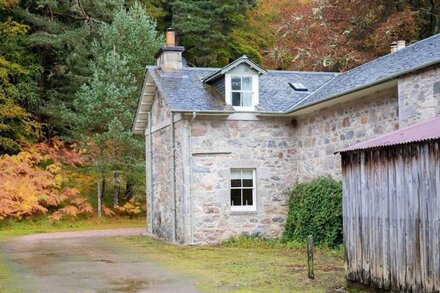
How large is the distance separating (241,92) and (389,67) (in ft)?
16.7

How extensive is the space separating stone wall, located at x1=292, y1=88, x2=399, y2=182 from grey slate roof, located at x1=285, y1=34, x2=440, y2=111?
21.2 inches

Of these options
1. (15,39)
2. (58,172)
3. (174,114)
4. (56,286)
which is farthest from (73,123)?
(56,286)

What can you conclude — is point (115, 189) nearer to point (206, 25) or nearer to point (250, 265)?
point (206, 25)

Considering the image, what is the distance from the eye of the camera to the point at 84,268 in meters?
13.2

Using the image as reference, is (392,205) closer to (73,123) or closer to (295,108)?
(295,108)

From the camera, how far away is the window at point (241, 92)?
18.8m

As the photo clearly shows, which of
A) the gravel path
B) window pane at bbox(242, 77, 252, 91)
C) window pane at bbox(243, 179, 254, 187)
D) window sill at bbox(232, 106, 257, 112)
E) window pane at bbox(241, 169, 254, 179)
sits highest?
window pane at bbox(242, 77, 252, 91)

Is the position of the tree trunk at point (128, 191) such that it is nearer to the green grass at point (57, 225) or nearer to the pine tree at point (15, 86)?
the green grass at point (57, 225)

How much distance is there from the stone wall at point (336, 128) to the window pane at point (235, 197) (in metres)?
2.05

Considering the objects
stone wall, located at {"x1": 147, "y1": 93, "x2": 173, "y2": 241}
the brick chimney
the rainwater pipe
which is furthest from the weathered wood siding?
the rainwater pipe

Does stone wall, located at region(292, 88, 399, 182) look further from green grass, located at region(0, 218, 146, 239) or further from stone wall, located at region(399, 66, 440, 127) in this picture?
green grass, located at region(0, 218, 146, 239)

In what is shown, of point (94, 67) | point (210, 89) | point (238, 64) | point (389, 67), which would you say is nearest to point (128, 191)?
point (94, 67)

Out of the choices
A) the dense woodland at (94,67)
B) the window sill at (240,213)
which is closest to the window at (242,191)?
the window sill at (240,213)

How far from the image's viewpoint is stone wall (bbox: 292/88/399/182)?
14711mm
